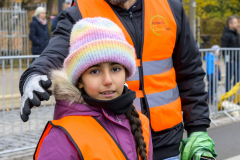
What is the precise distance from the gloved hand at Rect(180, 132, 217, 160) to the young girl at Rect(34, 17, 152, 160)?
463 mm

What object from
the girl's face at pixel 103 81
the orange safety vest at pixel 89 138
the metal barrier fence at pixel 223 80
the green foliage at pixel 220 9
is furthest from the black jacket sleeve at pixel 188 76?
the green foliage at pixel 220 9

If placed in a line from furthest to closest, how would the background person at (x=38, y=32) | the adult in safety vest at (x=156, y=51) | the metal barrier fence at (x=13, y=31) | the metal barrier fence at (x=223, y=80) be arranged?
the metal barrier fence at (x=13, y=31) → the background person at (x=38, y=32) → the metal barrier fence at (x=223, y=80) → the adult in safety vest at (x=156, y=51)

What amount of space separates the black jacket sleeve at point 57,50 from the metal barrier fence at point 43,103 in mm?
3008

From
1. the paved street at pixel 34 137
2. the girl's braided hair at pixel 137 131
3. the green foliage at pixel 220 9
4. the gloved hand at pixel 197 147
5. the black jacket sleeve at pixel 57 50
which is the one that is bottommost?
the paved street at pixel 34 137

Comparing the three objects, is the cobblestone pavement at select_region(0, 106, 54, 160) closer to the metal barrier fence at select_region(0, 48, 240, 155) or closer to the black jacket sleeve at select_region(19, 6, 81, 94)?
the metal barrier fence at select_region(0, 48, 240, 155)

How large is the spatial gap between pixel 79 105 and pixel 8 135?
3.80m

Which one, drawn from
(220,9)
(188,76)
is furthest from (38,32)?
(220,9)

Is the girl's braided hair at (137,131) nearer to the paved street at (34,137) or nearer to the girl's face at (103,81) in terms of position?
the girl's face at (103,81)

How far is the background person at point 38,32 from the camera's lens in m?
8.42

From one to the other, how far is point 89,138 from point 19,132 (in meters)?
4.06

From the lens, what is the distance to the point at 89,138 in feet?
5.14

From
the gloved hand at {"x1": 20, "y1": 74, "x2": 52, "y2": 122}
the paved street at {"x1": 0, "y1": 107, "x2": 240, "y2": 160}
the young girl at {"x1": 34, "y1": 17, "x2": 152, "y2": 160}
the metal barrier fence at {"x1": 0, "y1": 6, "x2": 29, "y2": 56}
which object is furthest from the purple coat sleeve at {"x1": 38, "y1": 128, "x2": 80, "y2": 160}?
the metal barrier fence at {"x1": 0, "y1": 6, "x2": 29, "y2": 56}

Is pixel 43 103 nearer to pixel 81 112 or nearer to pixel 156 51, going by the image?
pixel 156 51

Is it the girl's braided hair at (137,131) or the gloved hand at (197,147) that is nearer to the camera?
the girl's braided hair at (137,131)
